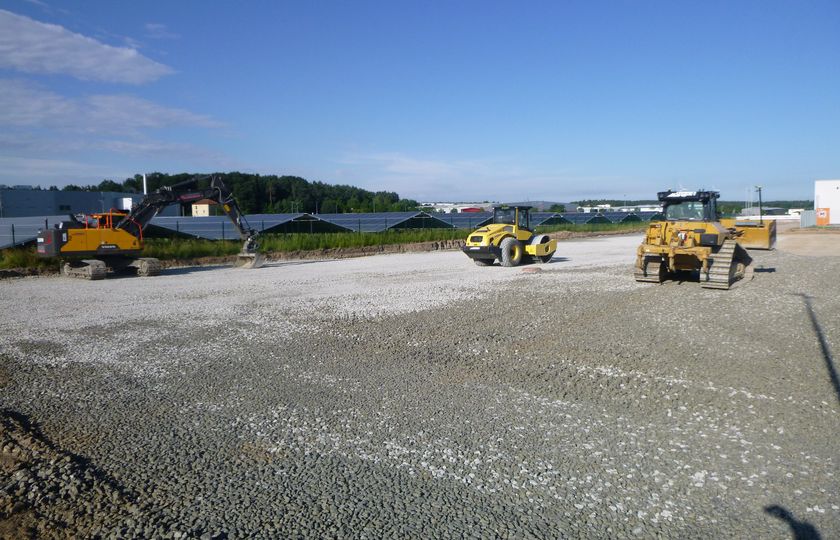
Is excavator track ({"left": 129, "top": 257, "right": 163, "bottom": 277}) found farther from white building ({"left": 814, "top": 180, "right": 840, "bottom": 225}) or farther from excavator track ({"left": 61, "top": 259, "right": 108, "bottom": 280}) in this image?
white building ({"left": 814, "top": 180, "right": 840, "bottom": 225})

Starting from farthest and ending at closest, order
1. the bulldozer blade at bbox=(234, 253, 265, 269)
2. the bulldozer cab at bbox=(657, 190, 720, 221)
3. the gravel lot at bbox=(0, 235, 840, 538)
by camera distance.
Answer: the bulldozer blade at bbox=(234, 253, 265, 269), the bulldozer cab at bbox=(657, 190, 720, 221), the gravel lot at bbox=(0, 235, 840, 538)

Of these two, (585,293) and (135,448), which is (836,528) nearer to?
(135,448)

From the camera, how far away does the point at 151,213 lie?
19531mm

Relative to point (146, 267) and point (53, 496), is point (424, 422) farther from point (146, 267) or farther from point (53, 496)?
point (146, 267)

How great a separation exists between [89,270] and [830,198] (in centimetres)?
6438

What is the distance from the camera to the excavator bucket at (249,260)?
869 inches

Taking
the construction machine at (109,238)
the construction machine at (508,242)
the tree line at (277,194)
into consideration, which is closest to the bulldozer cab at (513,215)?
the construction machine at (508,242)

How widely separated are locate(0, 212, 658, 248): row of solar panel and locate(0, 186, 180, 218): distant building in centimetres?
1281

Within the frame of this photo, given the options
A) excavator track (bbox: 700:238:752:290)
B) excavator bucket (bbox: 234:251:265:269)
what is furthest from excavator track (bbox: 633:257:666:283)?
excavator bucket (bbox: 234:251:265:269)

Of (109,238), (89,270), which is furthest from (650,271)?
(89,270)

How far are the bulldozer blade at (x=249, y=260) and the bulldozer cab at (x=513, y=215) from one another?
8.65 m

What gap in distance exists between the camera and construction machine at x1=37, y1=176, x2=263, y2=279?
58.2 ft

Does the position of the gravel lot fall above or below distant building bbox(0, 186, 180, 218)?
below

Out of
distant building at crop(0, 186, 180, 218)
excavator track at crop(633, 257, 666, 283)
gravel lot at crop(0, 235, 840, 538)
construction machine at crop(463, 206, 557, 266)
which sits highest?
distant building at crop(0, 186, 180, 218)
